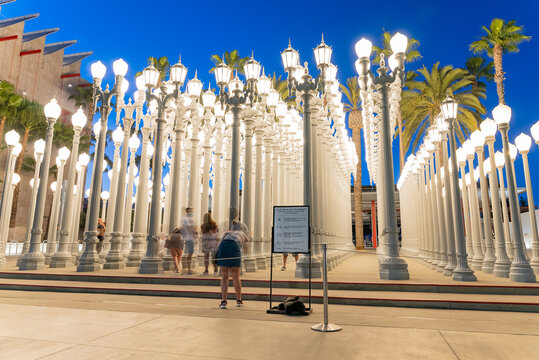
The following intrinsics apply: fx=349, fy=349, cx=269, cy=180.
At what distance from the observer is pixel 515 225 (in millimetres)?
10898

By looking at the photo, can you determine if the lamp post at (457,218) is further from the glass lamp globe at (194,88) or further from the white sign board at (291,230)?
the glass lamp globe at (194,88)

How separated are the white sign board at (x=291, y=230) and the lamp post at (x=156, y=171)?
21.1 feet

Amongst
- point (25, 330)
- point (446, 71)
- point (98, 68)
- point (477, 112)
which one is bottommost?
point (25, 330)

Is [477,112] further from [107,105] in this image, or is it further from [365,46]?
[107,105]

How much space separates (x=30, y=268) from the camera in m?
12.7

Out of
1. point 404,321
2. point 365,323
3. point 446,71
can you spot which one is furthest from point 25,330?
point 446,71

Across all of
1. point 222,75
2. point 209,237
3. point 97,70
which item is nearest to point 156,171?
point 209,237

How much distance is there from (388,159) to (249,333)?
7.46m

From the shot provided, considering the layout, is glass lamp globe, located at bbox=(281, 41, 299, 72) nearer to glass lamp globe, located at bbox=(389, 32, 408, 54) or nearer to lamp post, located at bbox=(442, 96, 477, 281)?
glass lamp globe, located at bbox=(389, 32, 408, 54)

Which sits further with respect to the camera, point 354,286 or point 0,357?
point 354,286

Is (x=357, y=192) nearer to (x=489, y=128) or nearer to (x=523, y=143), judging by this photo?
(x=523, y=143)

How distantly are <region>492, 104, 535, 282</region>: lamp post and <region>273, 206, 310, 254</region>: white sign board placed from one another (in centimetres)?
710

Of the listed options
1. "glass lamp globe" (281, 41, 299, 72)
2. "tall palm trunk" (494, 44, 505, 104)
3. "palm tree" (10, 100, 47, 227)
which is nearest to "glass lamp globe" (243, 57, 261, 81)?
"glass lamp globe" (281, 41, 299, 72)

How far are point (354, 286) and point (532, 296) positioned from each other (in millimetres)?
4083
